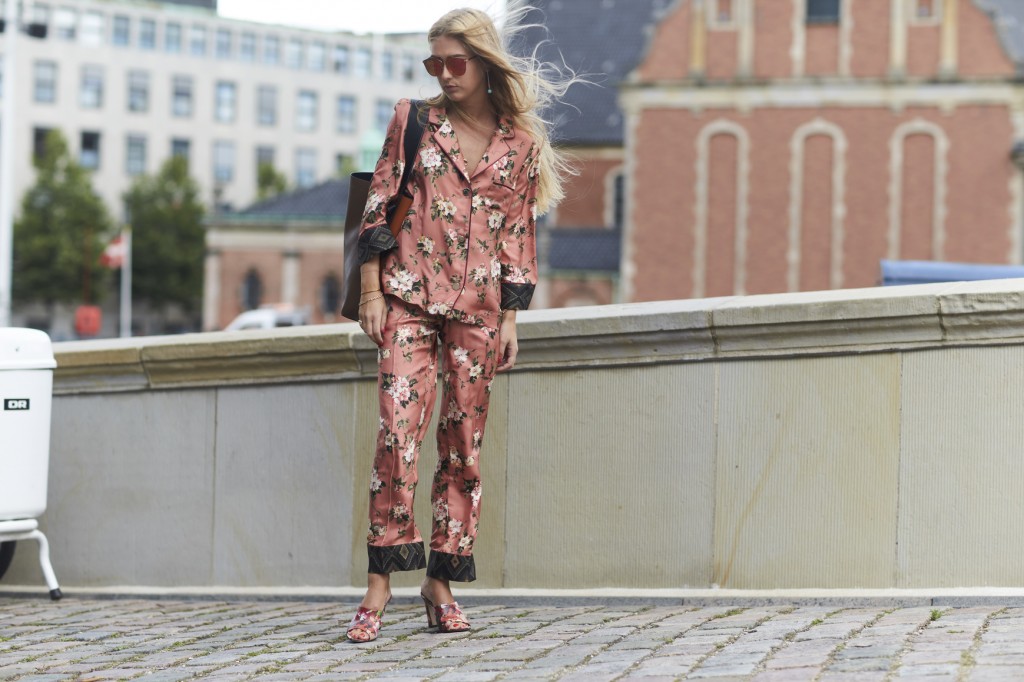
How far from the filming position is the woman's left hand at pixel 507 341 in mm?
4969

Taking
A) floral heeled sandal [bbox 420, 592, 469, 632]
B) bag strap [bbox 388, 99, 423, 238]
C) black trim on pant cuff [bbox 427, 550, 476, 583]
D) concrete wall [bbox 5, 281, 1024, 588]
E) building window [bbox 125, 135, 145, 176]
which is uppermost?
building window [bbox 125, 135, 145, 176]

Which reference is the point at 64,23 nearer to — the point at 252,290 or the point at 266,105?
the point at 266,105

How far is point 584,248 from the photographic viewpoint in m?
53.0

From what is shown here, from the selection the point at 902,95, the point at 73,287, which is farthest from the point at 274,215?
the point at 902,95

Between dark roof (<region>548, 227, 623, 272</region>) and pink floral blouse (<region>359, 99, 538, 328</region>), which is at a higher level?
dark roof (<region>548, 227, 623, 272</region>)

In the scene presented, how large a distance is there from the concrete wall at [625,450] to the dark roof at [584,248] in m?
45.1

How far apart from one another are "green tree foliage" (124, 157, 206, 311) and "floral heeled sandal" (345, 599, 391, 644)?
74.3m

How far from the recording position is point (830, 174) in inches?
1559

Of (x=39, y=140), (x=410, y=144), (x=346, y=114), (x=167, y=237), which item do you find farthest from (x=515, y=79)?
(x=346, y=114)

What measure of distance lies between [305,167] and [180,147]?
688 centimetres

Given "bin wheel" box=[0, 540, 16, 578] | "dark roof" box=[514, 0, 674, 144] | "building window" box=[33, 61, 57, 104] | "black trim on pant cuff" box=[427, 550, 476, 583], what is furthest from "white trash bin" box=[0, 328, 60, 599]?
"building window" box=[33, 61, 57, 104]

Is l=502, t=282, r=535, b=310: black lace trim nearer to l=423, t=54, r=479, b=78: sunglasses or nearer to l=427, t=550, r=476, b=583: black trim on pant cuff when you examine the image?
l=423, t=54, r=479, b=78: sunglasses

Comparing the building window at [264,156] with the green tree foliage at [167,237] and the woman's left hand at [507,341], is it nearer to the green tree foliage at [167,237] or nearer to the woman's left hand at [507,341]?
the green tree foliage at [167,237]

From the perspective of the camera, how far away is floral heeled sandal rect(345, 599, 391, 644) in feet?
15.7
